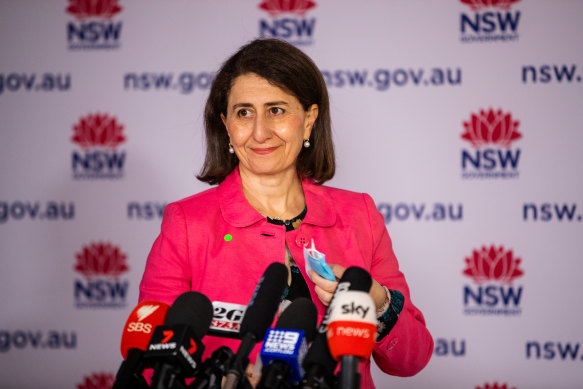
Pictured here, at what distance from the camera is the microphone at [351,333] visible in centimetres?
82

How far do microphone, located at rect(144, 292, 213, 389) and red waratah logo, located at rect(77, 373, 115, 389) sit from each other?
2326mm

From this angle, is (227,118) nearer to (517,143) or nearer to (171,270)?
(171,270)

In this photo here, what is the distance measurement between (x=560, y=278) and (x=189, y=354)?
98.1 inches

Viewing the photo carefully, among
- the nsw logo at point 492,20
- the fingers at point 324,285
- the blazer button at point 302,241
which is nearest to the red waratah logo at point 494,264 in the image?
the nsw logo at point 492,20

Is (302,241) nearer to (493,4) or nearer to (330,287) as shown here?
(330,287)

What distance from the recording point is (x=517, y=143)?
292cm

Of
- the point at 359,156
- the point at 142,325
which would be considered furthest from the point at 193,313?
the point at 359,156

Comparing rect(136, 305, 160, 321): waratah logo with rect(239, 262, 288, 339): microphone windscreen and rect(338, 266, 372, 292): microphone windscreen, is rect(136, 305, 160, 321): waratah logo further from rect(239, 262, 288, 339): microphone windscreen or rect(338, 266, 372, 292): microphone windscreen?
rect(338, 266, 372, 292): microphone windscreen

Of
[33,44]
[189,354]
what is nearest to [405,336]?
[189,354]

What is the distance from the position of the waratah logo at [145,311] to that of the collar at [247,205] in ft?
1.94

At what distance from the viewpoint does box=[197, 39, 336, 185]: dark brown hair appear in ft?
5.49

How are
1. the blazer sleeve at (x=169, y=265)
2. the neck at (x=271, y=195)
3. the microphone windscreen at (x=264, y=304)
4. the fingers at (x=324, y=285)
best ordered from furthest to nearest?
the neck at (x=271, y=195) < the blazer sleeve at (x=169, y=265) < the fingers at (x=324, y=285) < the microphone windscreen at (x=264, y=304)

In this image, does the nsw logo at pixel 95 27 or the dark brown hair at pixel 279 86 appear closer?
the dark brown hair at pixel 279 86

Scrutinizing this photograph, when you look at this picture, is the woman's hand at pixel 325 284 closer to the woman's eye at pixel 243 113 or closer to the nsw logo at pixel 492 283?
the woman's eye at pixel 243 113
